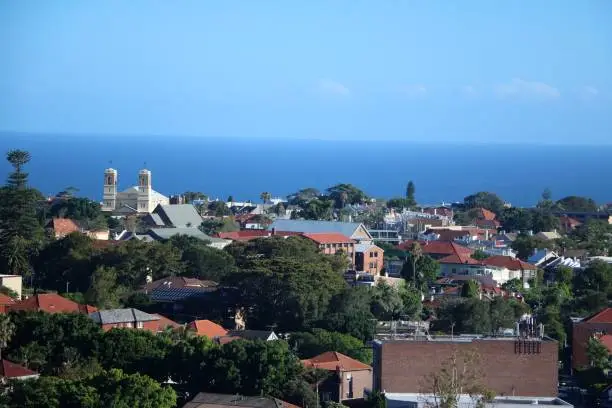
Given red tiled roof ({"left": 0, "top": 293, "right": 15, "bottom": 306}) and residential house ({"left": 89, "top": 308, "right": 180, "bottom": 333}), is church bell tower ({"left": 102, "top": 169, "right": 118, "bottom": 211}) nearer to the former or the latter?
red tiled roof ({"left": 0, "top": 293, "right": 15, "bottom": 306})

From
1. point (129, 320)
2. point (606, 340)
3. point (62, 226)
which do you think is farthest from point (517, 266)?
point (129, 320)

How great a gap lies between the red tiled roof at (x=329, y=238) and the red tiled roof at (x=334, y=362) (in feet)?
79.1

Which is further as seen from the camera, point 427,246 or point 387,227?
point 387,227

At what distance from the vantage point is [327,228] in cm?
6694

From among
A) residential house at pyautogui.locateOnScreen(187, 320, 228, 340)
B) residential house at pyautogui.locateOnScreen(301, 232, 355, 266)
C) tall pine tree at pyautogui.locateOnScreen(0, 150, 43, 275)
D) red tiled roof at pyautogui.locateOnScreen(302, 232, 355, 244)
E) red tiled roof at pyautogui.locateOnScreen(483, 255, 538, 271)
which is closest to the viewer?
residential house at pyautogui.locateOnScreen(187, 320, 228, 340)

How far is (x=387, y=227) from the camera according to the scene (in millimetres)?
79938

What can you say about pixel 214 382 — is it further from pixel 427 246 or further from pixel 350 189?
pixel 350 189

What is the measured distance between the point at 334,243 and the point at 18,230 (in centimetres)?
1382

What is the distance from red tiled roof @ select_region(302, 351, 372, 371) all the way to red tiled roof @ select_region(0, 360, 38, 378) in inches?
257

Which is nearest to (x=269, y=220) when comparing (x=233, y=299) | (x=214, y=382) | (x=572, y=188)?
(x=233, y=299)

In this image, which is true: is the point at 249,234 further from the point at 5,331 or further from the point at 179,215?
the point at 5,331

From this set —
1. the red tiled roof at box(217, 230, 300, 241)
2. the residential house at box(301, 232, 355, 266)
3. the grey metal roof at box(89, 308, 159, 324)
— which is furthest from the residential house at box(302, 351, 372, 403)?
the red tiled roof at box(217, 230, 300, 241)

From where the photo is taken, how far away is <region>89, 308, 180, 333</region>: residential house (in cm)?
3906

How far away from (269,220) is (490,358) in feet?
147
